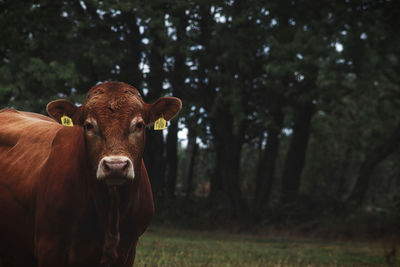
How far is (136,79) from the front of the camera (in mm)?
16625

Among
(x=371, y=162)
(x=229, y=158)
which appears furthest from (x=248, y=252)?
(x=371, y=162)

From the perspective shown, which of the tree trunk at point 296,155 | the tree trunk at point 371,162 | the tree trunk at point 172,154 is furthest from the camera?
the tree trunk at point 172,154

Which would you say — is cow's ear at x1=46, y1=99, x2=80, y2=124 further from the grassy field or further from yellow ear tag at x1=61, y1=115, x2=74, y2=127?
the grassy field

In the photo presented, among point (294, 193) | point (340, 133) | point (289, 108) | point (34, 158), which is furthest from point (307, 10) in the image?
point (340, 133)

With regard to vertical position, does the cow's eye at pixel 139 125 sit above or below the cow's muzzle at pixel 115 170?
above

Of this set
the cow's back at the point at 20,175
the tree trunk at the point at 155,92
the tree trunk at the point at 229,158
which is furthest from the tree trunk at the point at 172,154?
the cow's back at the point at 20,175

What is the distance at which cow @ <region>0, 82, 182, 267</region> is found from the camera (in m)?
4.17

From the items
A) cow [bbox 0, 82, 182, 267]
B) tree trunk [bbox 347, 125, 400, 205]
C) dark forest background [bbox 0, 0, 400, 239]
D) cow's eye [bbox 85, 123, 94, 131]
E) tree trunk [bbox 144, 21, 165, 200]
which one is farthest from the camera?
tree trunk [bbox 347, 125, 400, 205]

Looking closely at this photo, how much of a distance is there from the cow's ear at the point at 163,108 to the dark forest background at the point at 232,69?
33.4 ft

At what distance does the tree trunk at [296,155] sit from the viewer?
1891 cm

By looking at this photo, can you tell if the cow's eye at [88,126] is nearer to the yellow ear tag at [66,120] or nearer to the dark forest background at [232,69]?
the yellow ear tag at [66,120]

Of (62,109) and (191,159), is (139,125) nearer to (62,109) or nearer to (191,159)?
(62,109)

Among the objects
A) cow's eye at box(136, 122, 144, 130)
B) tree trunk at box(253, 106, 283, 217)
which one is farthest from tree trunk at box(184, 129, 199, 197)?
cow's eye at box(136, 122, 144, 130)

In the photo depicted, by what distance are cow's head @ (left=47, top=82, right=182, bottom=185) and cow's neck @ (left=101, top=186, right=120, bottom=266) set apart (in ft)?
0.95
